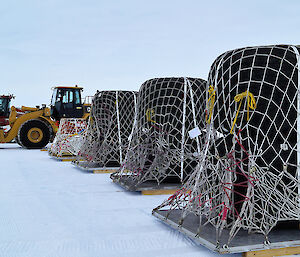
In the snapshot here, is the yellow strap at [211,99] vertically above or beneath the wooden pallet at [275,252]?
above

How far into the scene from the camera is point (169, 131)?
5520 mm

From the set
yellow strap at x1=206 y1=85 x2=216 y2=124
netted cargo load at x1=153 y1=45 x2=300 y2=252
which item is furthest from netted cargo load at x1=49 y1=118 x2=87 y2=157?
netted cargo load at x1=153 y1=45 x2=300 y2=252

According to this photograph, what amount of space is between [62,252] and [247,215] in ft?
5.09

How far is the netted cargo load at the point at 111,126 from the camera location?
25.5 ft

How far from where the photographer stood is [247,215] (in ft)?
10.4

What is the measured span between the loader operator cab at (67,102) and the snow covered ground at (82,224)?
32.0 ft

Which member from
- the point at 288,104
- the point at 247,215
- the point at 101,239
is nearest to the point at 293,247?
→ the point at 247,215

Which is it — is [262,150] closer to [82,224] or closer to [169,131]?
[82,224]

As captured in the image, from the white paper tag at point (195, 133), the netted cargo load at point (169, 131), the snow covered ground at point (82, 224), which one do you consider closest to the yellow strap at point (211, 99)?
the white paper tag at point (195, 133)

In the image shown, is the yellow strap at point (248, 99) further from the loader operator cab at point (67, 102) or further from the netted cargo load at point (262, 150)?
the loader operator cab at point (67, 102)

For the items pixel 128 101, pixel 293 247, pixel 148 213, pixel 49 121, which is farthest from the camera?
pixel 49 121

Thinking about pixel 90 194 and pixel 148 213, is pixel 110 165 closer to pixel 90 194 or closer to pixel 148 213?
pixel 90 194

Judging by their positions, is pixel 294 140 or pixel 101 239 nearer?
pixel 294 140

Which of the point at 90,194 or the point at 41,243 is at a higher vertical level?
the point at 41,243
